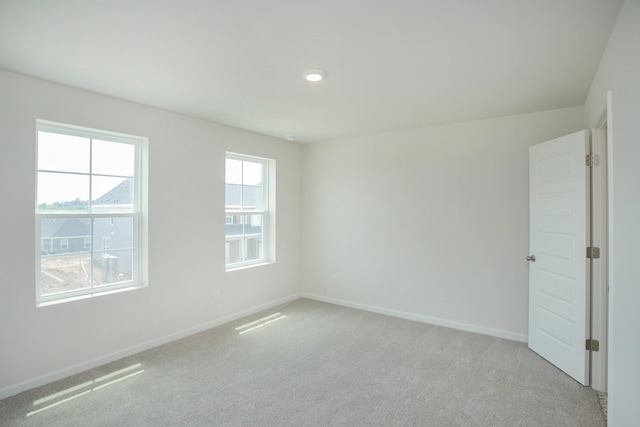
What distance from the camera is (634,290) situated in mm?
1584

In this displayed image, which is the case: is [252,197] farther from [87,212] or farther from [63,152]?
[63,152]

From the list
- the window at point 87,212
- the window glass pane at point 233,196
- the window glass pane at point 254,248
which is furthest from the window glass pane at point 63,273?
the window glass pane at point 254,248

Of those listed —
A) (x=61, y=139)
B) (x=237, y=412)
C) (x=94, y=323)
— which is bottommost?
(x=237, y=412)

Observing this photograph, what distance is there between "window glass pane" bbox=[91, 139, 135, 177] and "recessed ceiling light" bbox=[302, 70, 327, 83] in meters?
2.04

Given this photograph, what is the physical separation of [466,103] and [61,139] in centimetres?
376

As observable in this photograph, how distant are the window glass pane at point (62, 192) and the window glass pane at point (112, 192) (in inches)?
A: 3.4

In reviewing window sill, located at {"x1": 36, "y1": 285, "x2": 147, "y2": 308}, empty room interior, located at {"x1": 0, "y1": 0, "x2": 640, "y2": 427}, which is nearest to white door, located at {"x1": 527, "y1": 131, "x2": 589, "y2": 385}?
empty room interior, located at {"x1": 0, "y1": 0, "x2": 640, "y2": 427}

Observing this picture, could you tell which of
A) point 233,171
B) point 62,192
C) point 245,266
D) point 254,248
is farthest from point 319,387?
point 233,171

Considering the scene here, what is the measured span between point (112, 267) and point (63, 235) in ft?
1.77

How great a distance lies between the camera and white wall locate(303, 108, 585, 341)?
12.5 ft

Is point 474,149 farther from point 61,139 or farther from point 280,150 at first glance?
point 61,139

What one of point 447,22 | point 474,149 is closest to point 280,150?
point 474,149

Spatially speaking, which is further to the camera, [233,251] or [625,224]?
[233,251]

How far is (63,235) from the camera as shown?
3033mm
